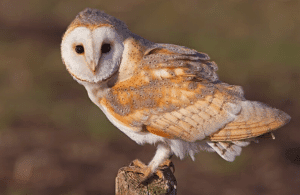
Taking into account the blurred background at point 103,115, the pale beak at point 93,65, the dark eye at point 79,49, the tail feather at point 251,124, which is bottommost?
the blurred background at point 103,115

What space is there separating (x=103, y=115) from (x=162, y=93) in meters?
3.55

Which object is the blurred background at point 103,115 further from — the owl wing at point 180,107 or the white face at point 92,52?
the white face at point 92,52

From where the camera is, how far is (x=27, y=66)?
7.55 meters

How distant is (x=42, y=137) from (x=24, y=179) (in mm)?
931

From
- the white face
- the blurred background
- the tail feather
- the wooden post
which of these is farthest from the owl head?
the blurred background

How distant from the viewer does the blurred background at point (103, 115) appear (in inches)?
219

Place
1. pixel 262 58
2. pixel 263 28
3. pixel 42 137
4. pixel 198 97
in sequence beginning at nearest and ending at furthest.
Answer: pixel 198 97, pixel 42 137, pixel 262 58, pixel 263 28

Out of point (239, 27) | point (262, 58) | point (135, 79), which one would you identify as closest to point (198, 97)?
point (135, 79)

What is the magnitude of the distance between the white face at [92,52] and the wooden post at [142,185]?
73cm

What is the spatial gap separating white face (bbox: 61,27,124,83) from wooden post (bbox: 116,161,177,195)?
2.39 feet

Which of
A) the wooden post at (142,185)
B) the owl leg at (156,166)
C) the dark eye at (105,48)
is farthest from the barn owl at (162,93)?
the wooden post at (142,185)

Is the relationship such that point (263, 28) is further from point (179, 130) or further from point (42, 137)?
point (179, 130)

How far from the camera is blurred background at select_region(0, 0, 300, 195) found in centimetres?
557

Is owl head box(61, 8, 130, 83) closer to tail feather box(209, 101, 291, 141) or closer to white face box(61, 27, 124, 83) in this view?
white face box(61, 27, 124, 83)
